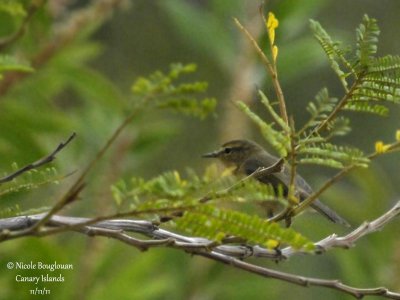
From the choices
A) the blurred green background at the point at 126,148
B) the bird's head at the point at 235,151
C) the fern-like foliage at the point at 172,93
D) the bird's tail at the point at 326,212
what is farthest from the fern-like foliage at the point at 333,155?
the bird's head at the point at 235,151

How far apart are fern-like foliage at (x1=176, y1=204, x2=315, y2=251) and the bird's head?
3130mm

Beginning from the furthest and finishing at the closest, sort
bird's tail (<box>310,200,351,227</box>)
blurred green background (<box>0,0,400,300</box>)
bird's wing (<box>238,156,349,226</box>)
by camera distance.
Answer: bird's tail (<box>310,200,351,227</box>), blurred green background (<box>0,0,400,300</box>), bird's wing (<box>238,156,349,226</box>)

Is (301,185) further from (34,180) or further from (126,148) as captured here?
(34,180)

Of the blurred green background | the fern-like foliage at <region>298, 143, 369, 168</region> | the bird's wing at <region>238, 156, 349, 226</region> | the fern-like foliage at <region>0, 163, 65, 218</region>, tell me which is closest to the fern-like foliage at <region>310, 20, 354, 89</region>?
the fern-like foliage at <region>298, 143, 369, 168</region>

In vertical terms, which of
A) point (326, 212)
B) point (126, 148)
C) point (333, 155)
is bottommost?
point (333, 155)

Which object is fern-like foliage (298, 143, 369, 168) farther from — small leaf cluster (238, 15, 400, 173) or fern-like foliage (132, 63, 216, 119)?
fern-like foliage (132, 63, 216, 119)

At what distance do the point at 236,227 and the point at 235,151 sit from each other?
3273 millimetres

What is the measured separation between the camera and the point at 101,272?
12.8ft

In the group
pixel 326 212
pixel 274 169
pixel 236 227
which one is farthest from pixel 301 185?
pixel 236 227

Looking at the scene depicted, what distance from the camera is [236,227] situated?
1688 mm

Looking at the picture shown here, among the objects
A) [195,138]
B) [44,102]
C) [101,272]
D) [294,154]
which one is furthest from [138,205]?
[195,138]

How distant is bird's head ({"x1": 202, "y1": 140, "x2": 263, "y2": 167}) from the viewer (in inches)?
192

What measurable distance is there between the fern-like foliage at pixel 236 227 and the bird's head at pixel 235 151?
313 centimetres

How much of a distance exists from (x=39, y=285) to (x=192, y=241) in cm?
177
